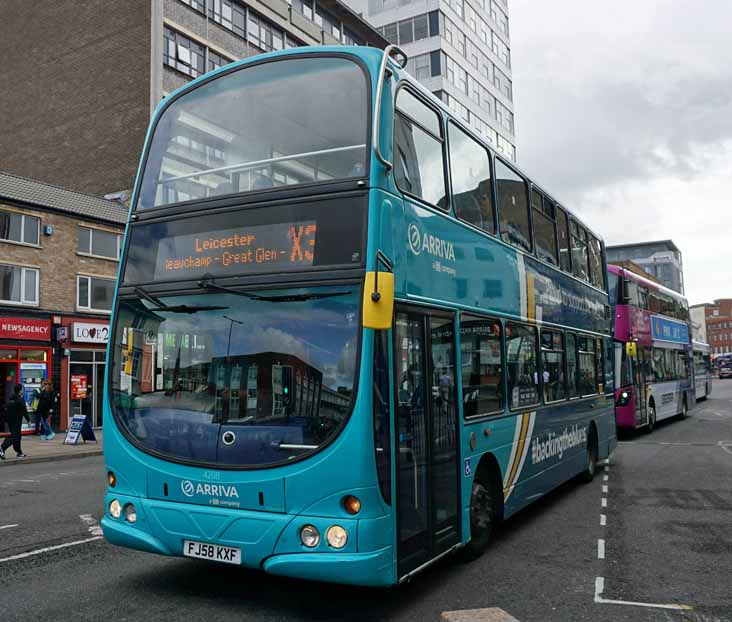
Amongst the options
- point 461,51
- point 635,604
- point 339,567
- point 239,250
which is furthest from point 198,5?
point 635,604

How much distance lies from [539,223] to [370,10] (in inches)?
2041

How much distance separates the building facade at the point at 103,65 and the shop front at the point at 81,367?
986cm

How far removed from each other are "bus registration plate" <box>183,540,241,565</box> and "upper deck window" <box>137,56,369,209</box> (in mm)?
2726

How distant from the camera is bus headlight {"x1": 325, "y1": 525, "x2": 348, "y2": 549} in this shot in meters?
4.85

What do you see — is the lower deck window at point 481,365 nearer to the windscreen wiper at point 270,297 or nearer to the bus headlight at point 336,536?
the windscreen wiper at point 270,297

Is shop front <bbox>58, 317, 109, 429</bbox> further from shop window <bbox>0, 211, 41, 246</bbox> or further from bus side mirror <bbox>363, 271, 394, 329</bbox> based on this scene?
bus side mirror <bbox>363, 271, 394, 329</bbox>

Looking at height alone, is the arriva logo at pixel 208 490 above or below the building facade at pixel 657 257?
below

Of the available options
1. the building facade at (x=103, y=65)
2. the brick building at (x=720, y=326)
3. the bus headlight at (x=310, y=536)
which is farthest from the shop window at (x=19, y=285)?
the brick building at (x=720, y=326)

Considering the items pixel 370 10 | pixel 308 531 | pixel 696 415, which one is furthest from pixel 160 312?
pixel 370 10

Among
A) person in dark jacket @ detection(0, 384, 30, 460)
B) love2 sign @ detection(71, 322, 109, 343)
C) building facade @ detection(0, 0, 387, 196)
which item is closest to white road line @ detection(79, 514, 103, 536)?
person in dark jacket @ detection(0, 384, 30, 460)

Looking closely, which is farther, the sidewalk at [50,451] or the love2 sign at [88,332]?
the love2 sign at [88,332]

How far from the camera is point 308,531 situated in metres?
4.97

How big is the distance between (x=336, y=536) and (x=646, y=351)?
17.3 m

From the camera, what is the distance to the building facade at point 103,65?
33562 millimetres
